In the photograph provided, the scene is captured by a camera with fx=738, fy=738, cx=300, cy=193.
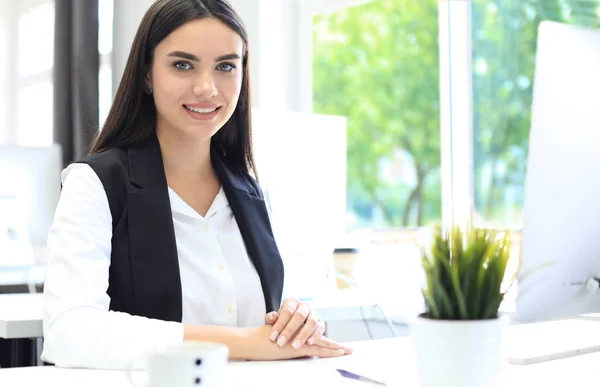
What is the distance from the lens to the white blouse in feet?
4.03

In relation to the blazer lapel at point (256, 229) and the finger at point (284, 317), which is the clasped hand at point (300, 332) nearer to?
the finger at point (284, 317)

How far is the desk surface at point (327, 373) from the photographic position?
104 centimetres

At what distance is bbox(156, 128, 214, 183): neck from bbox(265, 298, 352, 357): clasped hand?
21.3 inches

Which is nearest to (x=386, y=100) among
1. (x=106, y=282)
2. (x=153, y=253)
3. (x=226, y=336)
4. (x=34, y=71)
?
(x=34, y=71)

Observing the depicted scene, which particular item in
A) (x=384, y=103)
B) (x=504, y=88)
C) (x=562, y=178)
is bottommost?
(x=562, y=178)

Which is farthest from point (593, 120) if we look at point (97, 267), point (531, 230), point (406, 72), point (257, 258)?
point (406, 72)

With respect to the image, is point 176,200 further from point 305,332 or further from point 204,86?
point 305,332

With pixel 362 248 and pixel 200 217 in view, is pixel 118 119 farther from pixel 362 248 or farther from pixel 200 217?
pixel 362 248

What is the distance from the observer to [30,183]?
8.46 feet

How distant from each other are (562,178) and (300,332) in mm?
624

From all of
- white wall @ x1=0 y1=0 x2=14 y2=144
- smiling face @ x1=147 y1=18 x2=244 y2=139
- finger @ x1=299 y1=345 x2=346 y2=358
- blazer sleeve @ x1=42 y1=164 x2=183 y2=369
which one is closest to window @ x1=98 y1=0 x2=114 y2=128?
white wall @ x1=0 y1=0 x2=14 y2=144

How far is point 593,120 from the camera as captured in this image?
1513 mm

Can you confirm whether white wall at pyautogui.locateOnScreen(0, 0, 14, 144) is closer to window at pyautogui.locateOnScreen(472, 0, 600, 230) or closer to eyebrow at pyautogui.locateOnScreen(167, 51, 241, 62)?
window at pyautogui.locateOnScreen(472, 0, 600, 230)

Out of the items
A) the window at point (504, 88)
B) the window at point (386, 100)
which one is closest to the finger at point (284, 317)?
the window at point (504, 88)
